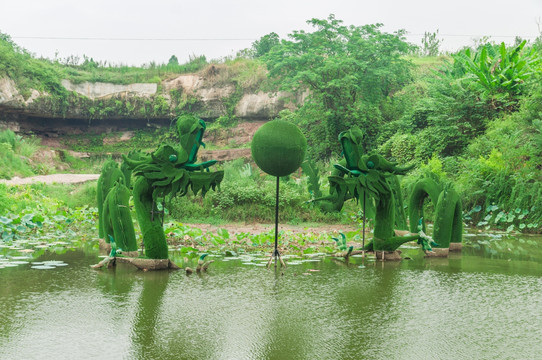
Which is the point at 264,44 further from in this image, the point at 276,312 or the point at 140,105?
the point at 276,312

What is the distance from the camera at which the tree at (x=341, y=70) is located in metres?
19.6

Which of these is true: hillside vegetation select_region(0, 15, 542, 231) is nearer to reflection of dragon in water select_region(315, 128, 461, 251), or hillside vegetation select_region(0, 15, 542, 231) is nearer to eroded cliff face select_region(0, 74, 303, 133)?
eroded cliff face select_region(0, 74, 303, 133)

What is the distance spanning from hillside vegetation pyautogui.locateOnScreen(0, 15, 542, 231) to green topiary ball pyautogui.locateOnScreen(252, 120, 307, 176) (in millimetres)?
5926

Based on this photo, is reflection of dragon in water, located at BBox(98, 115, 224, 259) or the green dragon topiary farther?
the green dragon topiary

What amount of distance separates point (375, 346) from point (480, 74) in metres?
13.1

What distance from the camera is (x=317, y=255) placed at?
7.08 metres

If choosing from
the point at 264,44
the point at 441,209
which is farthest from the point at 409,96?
the point at 441,209

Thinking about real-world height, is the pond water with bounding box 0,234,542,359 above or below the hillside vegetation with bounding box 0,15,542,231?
below

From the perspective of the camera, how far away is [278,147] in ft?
17.8

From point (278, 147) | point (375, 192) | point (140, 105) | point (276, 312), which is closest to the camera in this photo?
point (276, 312)

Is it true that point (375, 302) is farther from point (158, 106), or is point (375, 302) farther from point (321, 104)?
point (158, 106)

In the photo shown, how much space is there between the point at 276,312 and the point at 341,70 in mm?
17211

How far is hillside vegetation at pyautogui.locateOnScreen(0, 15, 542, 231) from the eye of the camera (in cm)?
1097

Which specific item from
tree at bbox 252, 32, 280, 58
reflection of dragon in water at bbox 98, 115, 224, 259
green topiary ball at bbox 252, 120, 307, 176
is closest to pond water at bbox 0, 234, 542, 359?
reflection of dragon in water at bbox 98, 115, 224, 259
